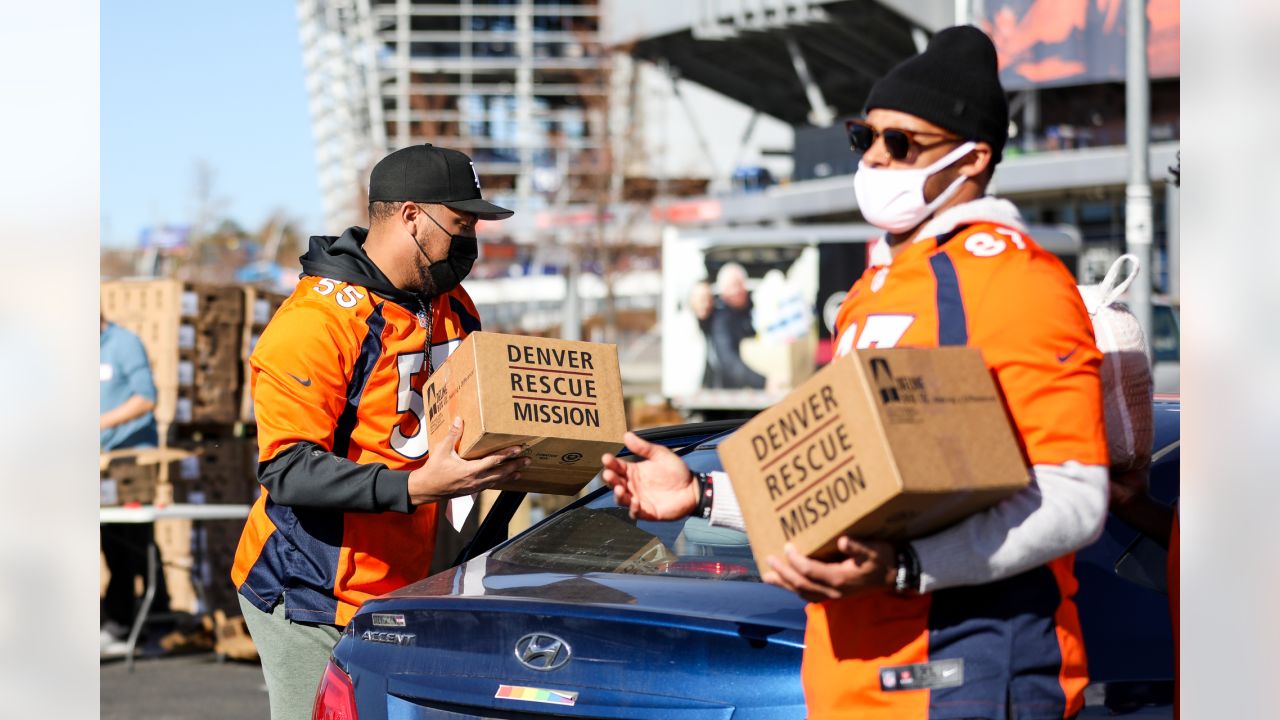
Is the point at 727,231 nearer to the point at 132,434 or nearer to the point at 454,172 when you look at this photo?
the point at 132,434

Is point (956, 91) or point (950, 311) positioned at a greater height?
point (956, 91)

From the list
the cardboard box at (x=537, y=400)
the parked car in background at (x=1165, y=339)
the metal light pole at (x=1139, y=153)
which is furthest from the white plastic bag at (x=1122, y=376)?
the parked car in background at (x=1165, y=339)

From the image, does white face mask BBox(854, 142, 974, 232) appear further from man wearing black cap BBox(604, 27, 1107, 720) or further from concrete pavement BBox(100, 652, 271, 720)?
concrete pavement BBox(100, 652, 271, 720)

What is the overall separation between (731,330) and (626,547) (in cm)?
1919

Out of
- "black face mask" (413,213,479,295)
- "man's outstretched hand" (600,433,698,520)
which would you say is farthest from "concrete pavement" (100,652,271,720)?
"man's outstretched hand" (600,433,698,520)

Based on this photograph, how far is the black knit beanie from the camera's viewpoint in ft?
8.38

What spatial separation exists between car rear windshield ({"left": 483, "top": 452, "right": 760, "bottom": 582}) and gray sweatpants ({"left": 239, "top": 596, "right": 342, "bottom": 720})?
50cm

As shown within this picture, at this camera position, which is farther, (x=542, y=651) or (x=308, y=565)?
(x=308, y=565)

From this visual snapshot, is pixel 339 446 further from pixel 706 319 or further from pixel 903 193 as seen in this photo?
pixel 706 319

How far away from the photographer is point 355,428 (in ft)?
12.3

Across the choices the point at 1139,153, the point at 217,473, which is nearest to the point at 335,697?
the point at 217,473

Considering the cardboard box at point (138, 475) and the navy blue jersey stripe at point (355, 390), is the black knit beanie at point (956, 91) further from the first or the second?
the cardboard box at point (138, 475)
